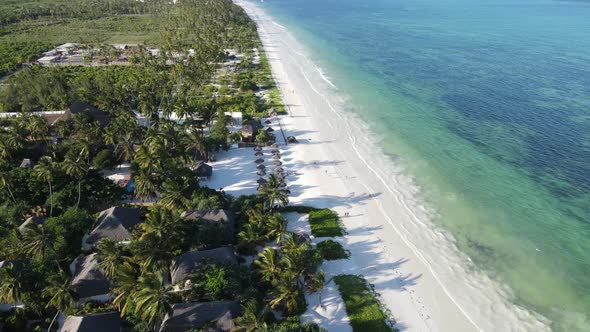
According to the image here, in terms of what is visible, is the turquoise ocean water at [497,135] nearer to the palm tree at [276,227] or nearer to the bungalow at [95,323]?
the palm tree at [276,227]

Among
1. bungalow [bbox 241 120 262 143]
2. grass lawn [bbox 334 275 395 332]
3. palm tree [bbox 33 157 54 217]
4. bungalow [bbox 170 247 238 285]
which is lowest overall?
grass lawn [bbox 334 275 395 332]

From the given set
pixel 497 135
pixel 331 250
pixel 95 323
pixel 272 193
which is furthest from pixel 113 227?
pixel 497 135

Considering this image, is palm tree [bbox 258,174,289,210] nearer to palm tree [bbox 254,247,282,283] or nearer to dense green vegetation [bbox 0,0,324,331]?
dense green vegetation [bbox 0,0,324,331]

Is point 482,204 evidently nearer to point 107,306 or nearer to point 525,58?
point 107,306

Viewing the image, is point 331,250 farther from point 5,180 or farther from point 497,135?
point 497,135

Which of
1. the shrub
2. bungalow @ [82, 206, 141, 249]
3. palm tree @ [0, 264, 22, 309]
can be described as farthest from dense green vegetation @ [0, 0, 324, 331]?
the shrub

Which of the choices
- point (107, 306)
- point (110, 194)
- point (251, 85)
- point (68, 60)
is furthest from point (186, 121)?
point (68, 60)

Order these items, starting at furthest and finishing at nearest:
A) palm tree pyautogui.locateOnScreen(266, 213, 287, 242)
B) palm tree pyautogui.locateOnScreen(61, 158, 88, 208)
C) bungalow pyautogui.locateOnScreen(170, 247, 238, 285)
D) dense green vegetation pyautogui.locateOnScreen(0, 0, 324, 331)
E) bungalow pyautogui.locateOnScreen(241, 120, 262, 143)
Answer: bungalow pyautogui.locateOnScreen(241, 120, 262, 143) < palm tree pyautogui.locateOnScreen(61, 158, 88, 208) < palm tree pyautogui.locateOnScreen(266, 213, 287, 242) < bungalow pyautogui.locateOnScreen(170, 247, 238, 285) < dense green vegetation pyautogui.locateOnScreen(0, 0, 324, 331)
